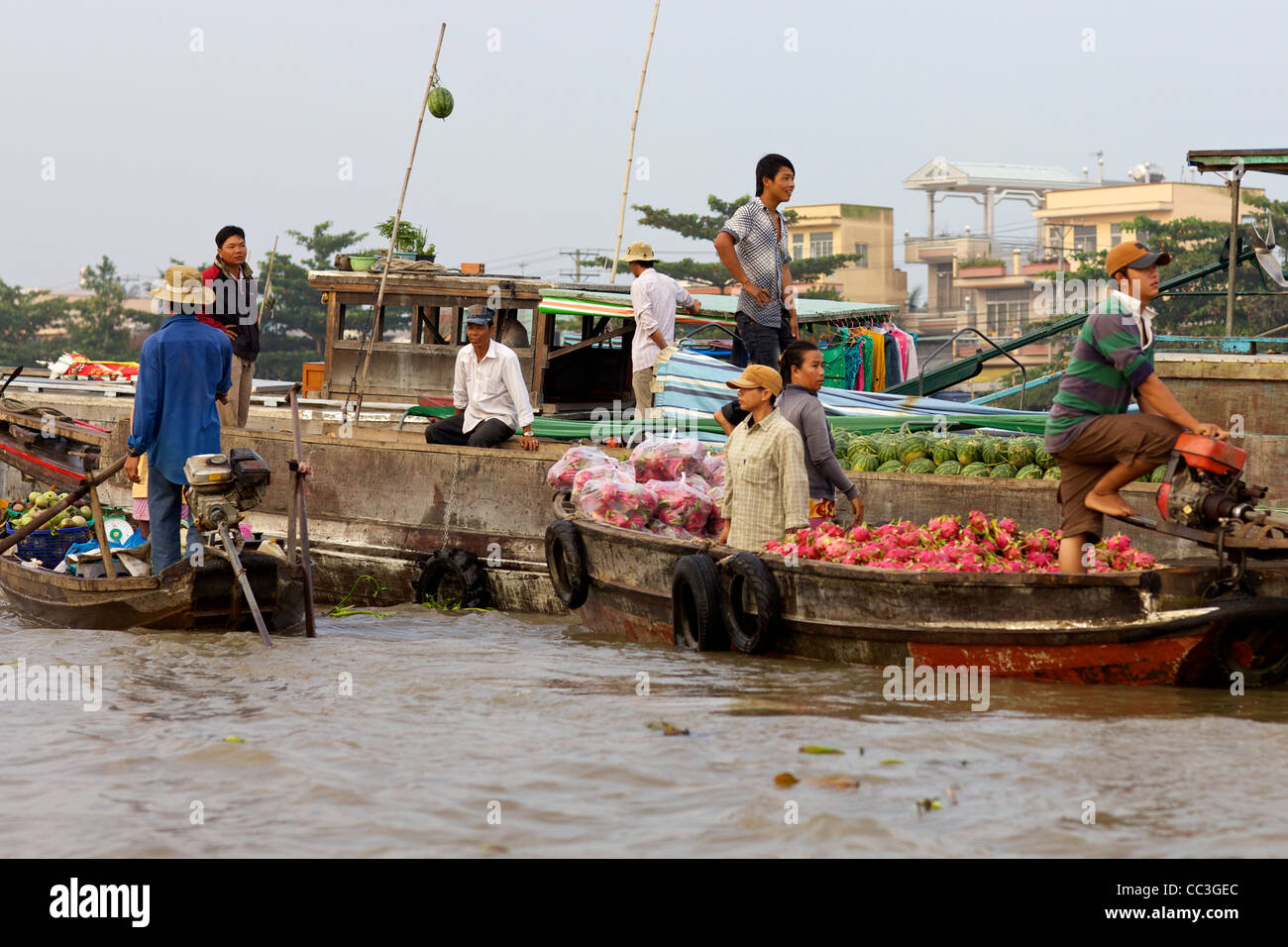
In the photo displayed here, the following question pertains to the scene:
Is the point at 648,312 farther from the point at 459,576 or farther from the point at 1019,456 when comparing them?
the point at 1019,456

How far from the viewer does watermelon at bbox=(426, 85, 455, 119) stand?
12812mm

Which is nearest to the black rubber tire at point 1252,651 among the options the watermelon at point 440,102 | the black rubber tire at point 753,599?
the black rubber tire at point 753,599

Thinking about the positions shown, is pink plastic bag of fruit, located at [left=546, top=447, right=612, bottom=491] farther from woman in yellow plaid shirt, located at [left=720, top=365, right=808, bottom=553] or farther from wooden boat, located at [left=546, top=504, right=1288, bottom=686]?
woman in yellow plaid shirt, located at [left=720, top=365, right=808, bottom=553]

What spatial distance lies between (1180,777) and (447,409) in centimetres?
865

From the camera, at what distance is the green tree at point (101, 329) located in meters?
49.2

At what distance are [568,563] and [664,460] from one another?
35.1 inches

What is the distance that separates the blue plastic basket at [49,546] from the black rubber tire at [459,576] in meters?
2.59

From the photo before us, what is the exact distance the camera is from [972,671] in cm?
644

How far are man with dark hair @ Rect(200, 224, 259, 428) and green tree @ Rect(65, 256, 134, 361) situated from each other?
134 feet

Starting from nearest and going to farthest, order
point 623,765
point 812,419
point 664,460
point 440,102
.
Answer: point 623,765
point 812,419
point 664,460
point 440,102

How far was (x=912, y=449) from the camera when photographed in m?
9.50

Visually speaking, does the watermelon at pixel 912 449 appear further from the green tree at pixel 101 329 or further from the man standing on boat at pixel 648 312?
the green tree at pixel 101 329

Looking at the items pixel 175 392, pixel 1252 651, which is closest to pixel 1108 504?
pixel 1252 651
